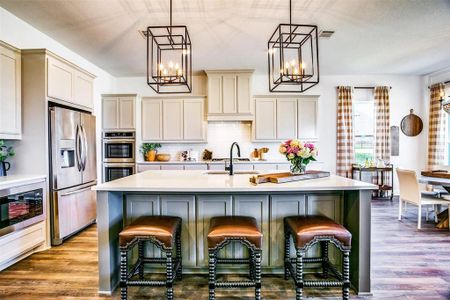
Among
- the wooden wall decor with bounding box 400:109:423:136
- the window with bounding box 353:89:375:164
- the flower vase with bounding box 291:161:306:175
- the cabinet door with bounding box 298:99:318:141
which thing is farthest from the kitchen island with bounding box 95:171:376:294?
the wooden wall decor with bounding box 400:109:423:136

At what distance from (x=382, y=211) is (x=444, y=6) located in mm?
3504

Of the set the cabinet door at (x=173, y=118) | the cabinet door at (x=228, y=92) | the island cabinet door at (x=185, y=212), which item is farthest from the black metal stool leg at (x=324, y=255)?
the cabinet door at (x=173, y=118)

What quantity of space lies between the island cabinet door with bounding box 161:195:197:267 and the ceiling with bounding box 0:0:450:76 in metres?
2.19

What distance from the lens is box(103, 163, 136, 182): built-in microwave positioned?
5.57 metres

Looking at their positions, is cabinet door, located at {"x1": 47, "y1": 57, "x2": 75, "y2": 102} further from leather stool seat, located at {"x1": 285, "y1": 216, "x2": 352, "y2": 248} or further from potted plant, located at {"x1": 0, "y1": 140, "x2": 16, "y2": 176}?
leather stool seat, located at {"x1": 285, "y1": 216, "x2": 352, "y2": 248}

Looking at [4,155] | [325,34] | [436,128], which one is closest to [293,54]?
[325,34]

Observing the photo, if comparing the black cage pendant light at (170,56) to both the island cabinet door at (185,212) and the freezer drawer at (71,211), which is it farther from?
the freezer drawer at (71,211)

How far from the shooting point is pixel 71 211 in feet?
12.1

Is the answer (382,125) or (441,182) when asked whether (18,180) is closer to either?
(441,182)

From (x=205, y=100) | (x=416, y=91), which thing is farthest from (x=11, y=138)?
(x=416, y=91)

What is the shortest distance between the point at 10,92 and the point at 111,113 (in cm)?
252

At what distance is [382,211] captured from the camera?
16.7ft

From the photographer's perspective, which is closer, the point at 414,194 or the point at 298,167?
the point at 298,167

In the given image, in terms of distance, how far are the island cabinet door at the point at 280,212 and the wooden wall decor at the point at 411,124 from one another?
5323 millimetres
